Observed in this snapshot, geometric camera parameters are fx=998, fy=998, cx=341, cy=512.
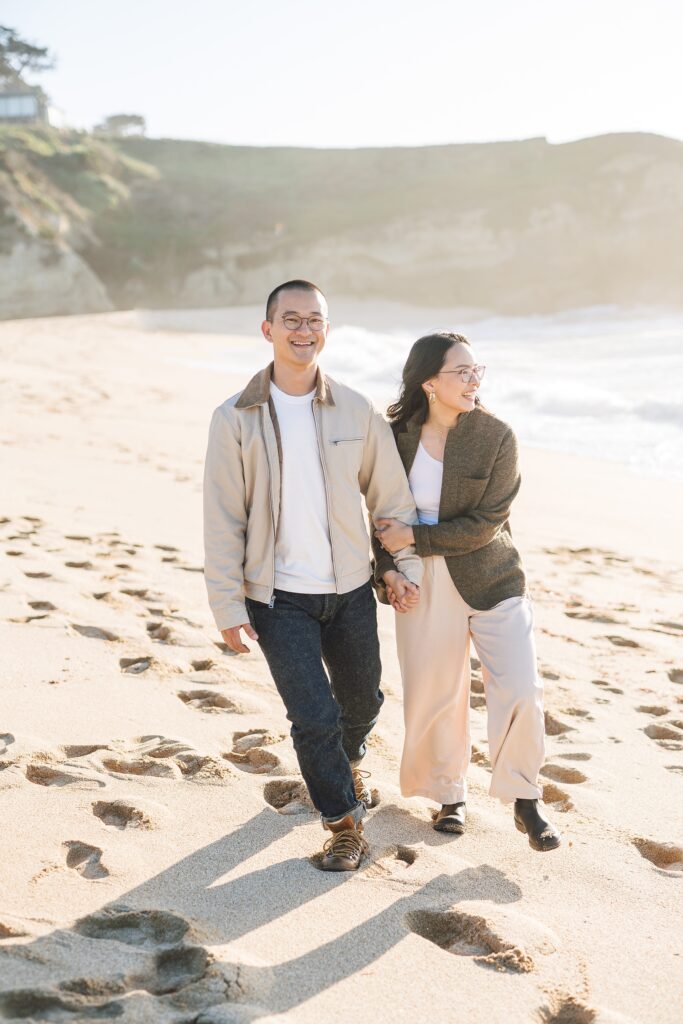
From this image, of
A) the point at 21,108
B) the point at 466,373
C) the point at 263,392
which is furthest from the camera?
the point at 21,108

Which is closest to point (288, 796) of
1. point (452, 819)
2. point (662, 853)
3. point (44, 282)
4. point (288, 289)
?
point (452, 819)

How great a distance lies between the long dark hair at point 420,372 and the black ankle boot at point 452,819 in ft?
4.22

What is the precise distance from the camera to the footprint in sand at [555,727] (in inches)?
162

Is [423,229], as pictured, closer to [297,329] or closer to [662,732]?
[662,732]

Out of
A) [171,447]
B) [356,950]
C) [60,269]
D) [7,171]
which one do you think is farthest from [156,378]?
[7,171]

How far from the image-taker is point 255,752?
3.73m

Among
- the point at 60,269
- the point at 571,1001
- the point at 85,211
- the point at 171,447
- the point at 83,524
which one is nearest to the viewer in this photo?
the point at 571,1001

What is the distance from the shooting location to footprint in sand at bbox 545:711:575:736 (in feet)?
13.5

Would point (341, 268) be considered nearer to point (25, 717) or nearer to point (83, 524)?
point (83, 524)

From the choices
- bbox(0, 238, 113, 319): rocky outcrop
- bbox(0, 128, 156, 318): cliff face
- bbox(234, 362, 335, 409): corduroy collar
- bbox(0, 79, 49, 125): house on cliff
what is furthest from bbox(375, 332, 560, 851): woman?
bbox(0, 79, 49, 125): house on cliff

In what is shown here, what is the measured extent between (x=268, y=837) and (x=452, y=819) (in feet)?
2.02

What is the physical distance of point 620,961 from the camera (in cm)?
257

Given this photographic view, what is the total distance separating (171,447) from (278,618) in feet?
24.0

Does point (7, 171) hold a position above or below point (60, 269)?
above
